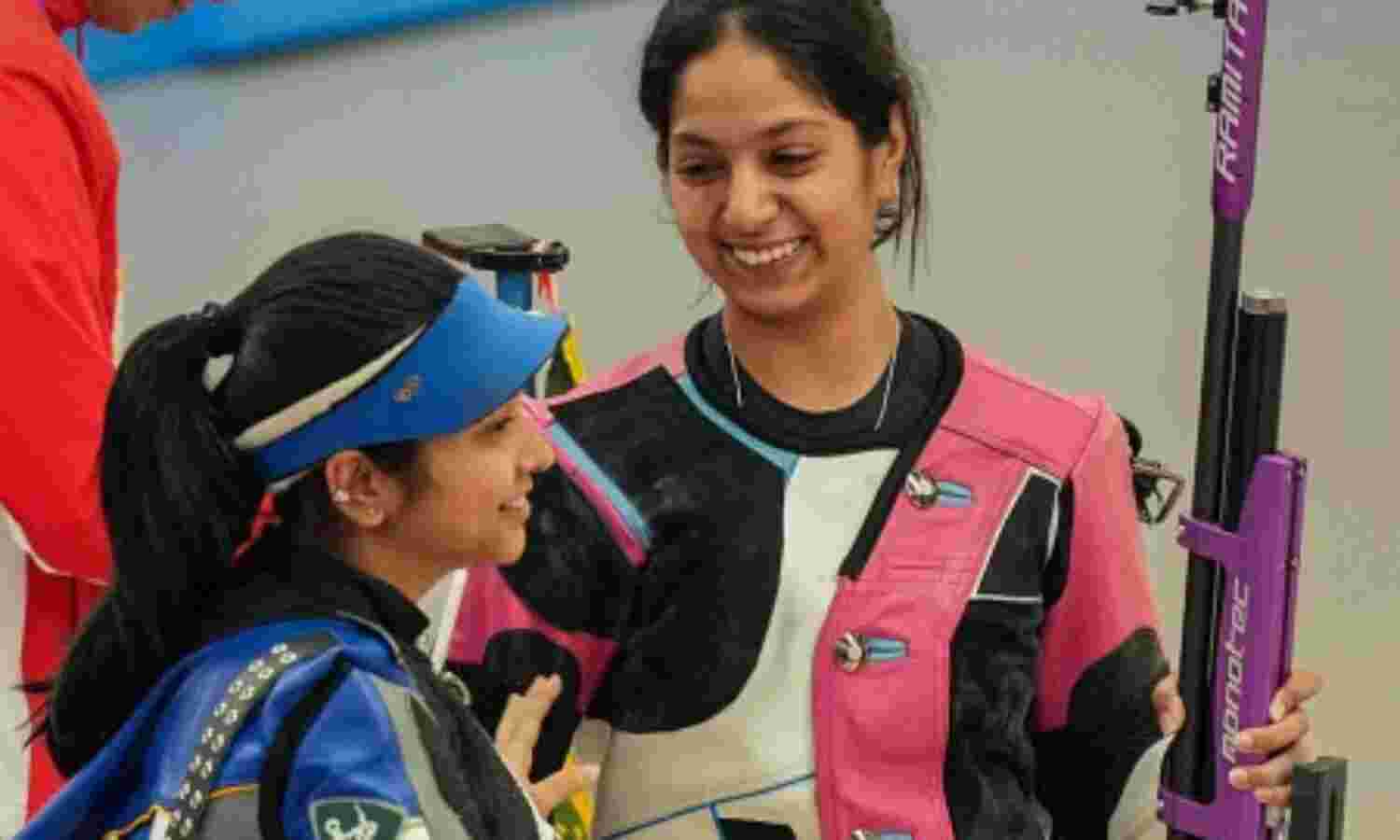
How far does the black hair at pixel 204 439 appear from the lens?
53.1 inches

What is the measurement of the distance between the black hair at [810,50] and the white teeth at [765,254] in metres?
0.07

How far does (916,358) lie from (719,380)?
0.11m

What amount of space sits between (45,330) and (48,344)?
1 centimetres

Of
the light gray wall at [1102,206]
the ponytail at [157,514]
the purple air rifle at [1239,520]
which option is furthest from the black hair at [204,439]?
the light gray wall at [1102,206]

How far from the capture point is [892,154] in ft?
5.20

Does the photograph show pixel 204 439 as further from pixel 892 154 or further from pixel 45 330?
pixel 45 330

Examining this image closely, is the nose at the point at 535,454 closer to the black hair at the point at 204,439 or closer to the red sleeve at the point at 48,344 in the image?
the black hair at the point at 204,439

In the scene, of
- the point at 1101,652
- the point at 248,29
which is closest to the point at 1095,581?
the point at 1101,652

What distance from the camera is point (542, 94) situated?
310 cm

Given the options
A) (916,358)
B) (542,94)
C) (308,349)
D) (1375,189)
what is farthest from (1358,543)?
(308,349)

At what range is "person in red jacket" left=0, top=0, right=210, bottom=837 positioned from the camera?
1.89 metres

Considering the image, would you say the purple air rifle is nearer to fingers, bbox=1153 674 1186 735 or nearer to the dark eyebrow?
fingers, bbox=1153 674 1186 735

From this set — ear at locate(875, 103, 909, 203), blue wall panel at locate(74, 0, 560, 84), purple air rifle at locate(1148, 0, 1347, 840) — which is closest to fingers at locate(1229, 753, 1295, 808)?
purple air rifle at locate(1148, 0, 1347, 840)

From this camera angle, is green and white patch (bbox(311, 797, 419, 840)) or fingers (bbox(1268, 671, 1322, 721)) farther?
fingers (bbox(1268, 671, 1322, 721))
